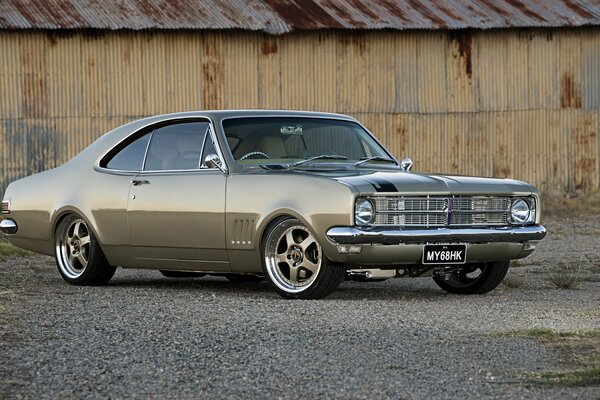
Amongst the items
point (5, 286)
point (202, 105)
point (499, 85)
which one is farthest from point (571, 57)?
Answer: point (5, 286)

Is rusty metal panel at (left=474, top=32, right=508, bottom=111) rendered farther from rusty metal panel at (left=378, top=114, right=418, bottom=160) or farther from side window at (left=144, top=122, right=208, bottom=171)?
side window at (left=144, top=122, right=208, bottom=171)

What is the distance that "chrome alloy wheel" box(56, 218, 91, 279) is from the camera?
11.2 m

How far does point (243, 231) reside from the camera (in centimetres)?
988

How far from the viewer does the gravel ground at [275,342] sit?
6156mm

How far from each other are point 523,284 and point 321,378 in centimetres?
548

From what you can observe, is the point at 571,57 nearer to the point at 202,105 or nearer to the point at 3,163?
the point at 202,105

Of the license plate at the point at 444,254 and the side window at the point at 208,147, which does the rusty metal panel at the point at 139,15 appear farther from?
the license plate at the point at 444,254

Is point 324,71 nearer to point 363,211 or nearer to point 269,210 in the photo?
point 269,210

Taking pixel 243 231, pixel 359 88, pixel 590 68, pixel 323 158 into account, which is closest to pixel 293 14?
pixel 359 88

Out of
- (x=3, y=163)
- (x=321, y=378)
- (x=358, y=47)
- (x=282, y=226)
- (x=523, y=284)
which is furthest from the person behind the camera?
(x=358, y=47)

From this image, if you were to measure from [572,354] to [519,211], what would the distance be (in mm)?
2997

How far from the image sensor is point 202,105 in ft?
82.6

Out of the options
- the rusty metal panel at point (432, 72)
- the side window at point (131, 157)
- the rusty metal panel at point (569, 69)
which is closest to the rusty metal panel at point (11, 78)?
the rusty metal panel at point (432, 72)

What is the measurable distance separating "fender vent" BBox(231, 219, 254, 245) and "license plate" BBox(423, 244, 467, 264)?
127 cm
